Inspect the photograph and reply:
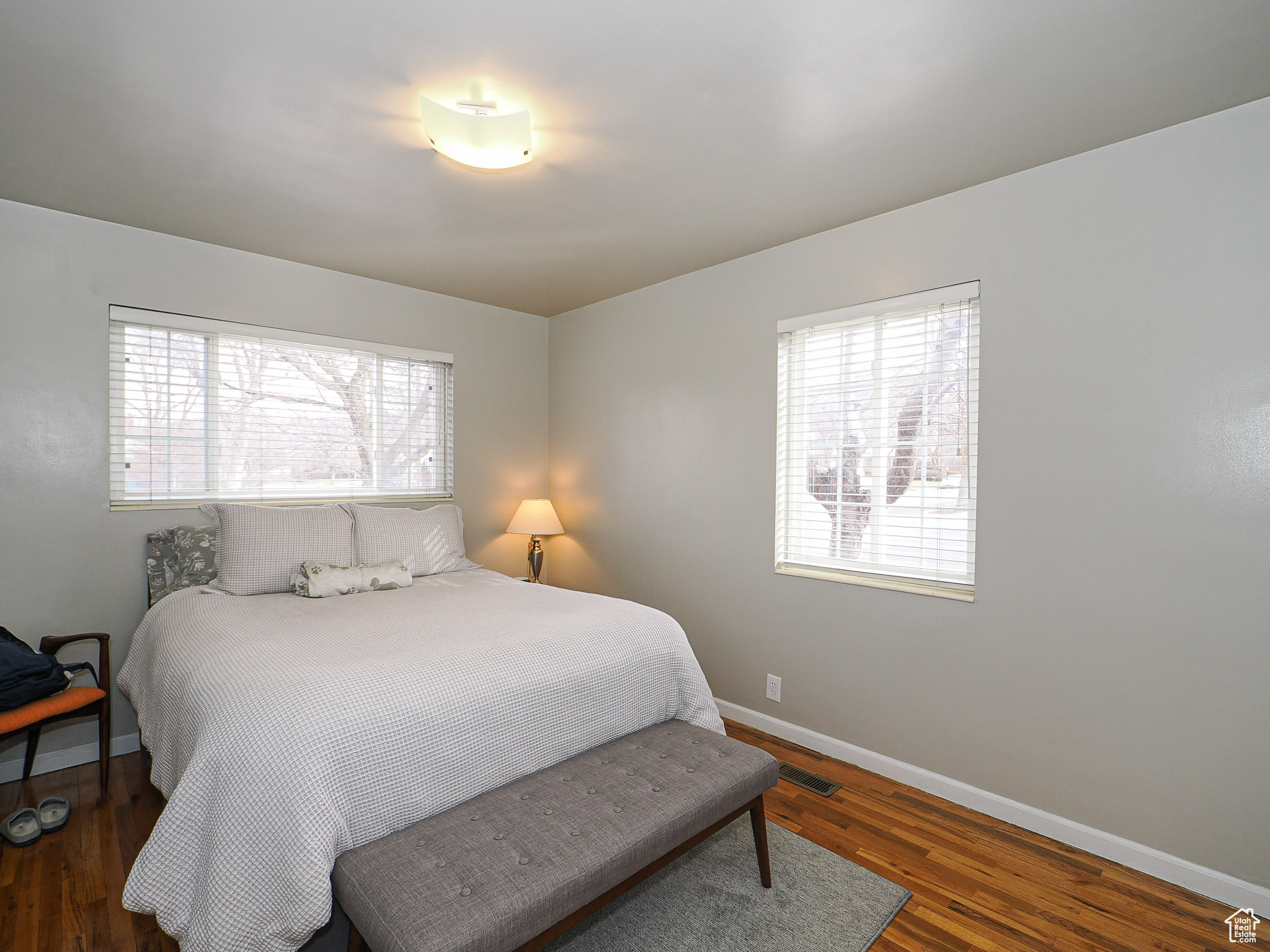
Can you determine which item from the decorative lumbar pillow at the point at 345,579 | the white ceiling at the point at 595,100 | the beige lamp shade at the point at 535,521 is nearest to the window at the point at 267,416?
the beige lamp shade at the point at 535,521

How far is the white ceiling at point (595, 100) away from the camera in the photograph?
5.19ft

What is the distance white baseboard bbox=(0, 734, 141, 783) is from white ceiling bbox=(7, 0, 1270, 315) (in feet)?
8.02

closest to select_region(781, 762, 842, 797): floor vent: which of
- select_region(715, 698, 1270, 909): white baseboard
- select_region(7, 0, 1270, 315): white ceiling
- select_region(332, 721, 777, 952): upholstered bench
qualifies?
select_region(715, 698, 1270, 909): white baseboard

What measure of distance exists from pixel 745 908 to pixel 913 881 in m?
0.60

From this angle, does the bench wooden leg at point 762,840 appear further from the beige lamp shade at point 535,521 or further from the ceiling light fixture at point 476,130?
the beige lamp shade at point 535,521

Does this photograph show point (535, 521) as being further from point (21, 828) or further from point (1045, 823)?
point (1045, 823)

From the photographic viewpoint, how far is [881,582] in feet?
9.20

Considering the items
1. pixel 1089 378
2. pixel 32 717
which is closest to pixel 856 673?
pixel 1089 378

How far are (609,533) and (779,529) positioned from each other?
133 cm

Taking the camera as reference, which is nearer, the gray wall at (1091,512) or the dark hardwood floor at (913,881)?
the dark hardwood floor at (913,881)

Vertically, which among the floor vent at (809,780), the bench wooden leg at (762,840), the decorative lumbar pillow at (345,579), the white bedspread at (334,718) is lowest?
the floor vent at (809,780)

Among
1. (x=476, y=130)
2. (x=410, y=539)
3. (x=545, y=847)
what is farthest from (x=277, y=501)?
(x=545, y=847)

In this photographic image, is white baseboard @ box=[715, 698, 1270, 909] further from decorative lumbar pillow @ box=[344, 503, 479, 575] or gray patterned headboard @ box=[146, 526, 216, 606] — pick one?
gray patterned headboard @ box=[146, 526, 216, 606]

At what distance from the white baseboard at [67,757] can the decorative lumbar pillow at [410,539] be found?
4.45 ft
